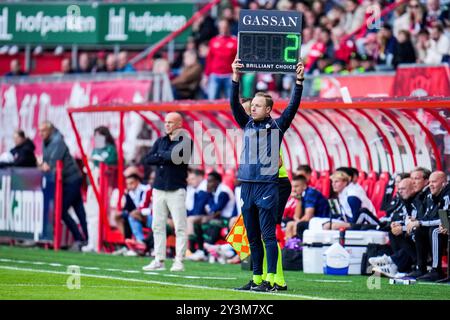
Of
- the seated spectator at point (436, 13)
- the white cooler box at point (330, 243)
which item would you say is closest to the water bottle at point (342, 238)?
the white cooler box at point (330, 243)

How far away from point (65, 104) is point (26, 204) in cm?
431

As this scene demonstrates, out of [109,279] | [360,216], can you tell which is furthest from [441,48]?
[109,279]

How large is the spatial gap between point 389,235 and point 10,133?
500 inches

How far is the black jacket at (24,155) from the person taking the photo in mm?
24109

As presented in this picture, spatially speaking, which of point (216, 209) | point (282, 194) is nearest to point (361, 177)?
point (216, 209)

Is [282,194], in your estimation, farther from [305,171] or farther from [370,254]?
[305,171]

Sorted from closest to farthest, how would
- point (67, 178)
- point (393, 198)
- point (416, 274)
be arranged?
point (416, 274) < point (393, 198) < point (67, 178)

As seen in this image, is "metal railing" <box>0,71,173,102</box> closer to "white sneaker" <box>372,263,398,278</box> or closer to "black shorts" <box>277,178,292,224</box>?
"white sneaker" <box>372,263,398,278</box>

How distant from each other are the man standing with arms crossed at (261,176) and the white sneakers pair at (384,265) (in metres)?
3.32

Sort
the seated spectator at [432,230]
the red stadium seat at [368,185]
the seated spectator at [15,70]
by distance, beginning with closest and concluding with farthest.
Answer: the seated spectator at [432,230] < the red stadium seat at [368,185] < the seated spectator at [15,70]

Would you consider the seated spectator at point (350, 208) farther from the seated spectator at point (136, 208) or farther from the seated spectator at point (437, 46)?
the seated spectator at point (437, 46)

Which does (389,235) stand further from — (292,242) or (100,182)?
(100,182)

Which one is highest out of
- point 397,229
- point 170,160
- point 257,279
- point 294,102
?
point 294,102

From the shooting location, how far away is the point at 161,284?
48.9 ft
